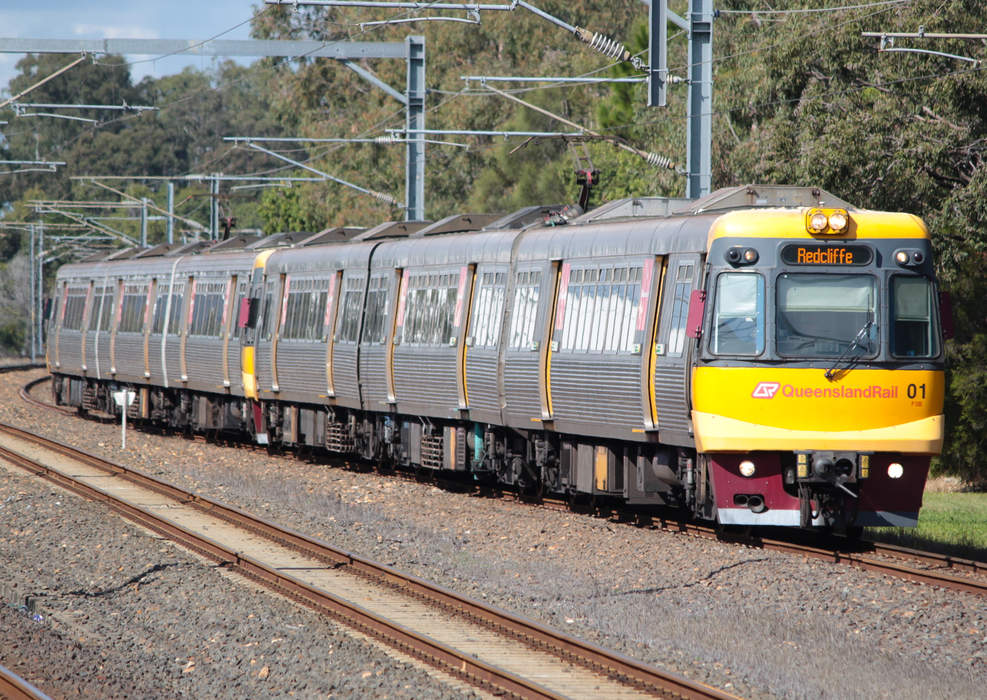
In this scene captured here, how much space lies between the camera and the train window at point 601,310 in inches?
623

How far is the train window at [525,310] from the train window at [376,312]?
4.01 meters

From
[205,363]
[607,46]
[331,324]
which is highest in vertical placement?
[607,46]

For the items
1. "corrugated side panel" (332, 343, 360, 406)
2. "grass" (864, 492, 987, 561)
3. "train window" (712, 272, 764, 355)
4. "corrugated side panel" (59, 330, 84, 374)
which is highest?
Result: "train window" (712, 272, 764, 355)

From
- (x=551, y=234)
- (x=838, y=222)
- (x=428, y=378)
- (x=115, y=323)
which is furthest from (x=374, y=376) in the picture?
(x=115, y=323)

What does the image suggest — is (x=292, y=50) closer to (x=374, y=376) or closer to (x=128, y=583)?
(x=374, y=376)

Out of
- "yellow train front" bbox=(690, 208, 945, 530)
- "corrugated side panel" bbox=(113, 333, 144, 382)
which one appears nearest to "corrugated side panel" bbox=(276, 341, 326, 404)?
"corrugated side panel" bbox=(113, 333, 144, 382)

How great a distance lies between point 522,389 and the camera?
18.1 meters

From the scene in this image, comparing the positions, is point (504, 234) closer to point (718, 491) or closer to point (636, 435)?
point (636, 435)

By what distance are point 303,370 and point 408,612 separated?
44.4 feet

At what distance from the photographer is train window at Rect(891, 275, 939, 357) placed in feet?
45.9

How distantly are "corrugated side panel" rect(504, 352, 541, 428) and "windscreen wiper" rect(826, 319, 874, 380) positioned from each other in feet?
15.0

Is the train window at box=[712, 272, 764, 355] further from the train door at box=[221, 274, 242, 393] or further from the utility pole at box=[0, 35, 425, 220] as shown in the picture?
the train door at box=[221, 274, 242, 393]

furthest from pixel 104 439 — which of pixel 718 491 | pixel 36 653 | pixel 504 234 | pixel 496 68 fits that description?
pixel 496 68

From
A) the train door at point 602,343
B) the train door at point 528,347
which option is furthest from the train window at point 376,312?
the train door at point 602,343
